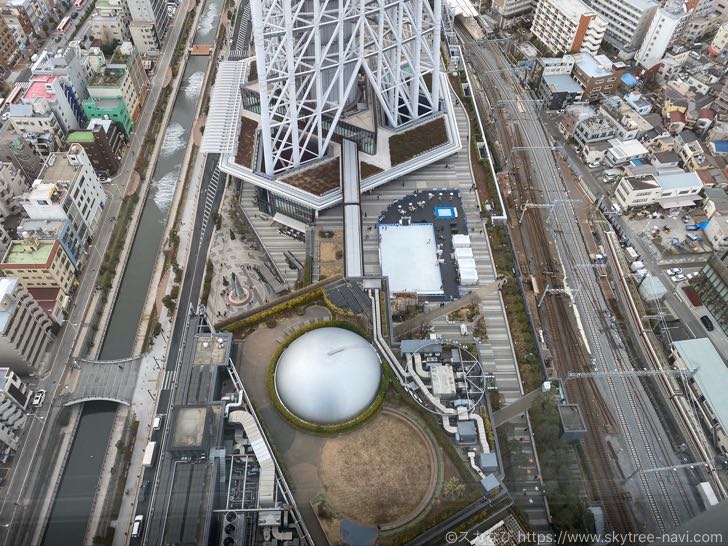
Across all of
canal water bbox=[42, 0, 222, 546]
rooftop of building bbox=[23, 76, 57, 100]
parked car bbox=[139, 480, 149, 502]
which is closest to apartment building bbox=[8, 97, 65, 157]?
rooftop of building bbox=[23, 76, 57, 100]

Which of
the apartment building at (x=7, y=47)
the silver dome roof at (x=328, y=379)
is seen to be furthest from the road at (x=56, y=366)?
the apartment building at (x=7, y=47)

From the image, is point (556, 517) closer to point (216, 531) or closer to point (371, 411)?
point (371, 411)

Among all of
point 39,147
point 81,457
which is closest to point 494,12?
point 39,147

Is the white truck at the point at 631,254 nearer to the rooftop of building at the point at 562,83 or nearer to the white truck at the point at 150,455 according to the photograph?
the rooftop of building at the point at 562,83

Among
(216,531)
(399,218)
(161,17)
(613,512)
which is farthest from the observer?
(161,17)

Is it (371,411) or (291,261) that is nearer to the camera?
(371,411)

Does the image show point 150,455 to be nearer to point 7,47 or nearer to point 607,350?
point 607,350

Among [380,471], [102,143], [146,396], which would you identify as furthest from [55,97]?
[380,471]
